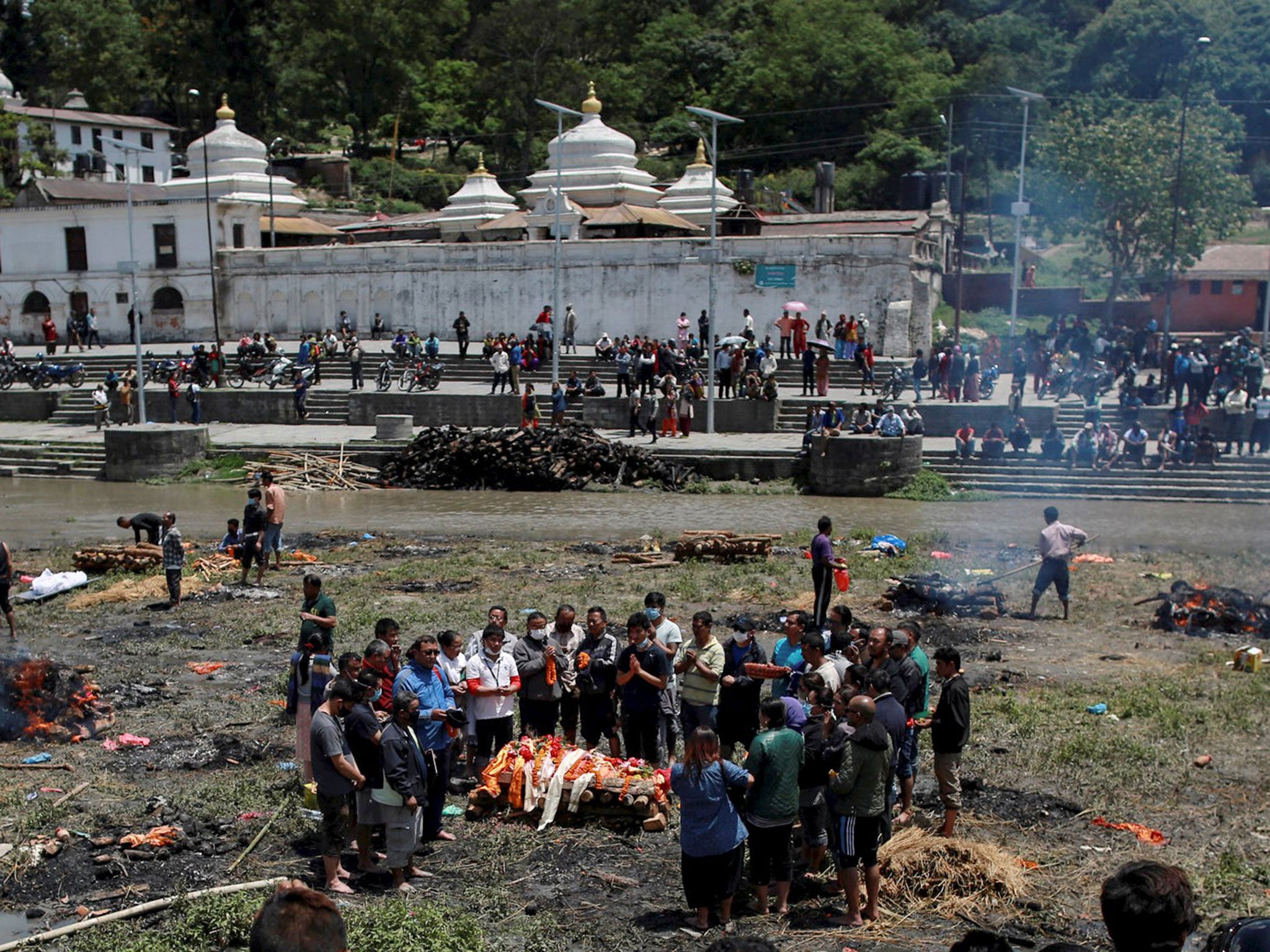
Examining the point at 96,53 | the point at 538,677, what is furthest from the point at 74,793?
the point at 96,53

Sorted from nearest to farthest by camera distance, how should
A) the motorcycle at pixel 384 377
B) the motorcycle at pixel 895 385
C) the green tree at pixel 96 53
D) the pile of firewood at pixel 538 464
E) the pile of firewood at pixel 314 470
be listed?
the pile of firewood at pixel 538 464, the pile of firewood at pixel 314 470, the motorcycle at pixel 895 385, the motorcycle at pixel 384 377, the green tree at pixel 96 53

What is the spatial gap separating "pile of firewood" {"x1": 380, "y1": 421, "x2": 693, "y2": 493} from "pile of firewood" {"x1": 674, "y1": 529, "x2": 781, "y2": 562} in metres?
8.07

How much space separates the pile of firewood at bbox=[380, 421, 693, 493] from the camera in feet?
89.8

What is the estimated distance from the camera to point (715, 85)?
68875mm

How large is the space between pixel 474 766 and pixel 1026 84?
155 ft

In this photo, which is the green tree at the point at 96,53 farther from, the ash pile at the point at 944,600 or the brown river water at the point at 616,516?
the ash pile at the point at 944,600

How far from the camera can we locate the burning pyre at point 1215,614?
48.1 ft

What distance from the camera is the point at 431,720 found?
866 centimetres

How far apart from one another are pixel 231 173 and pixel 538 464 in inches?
1155

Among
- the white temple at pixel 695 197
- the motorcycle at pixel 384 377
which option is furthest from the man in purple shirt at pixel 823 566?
the white temple at pixel 695 197

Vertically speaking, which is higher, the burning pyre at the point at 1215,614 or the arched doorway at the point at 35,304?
the arched doorway at the point at 35,304

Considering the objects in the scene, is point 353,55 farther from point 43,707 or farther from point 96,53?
point 43,707

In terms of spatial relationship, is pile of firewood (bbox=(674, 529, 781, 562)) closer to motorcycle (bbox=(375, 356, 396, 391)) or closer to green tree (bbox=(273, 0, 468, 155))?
motorcycle (bbox=(375, 356, 396, 391))

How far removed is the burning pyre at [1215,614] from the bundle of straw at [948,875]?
300 inches
